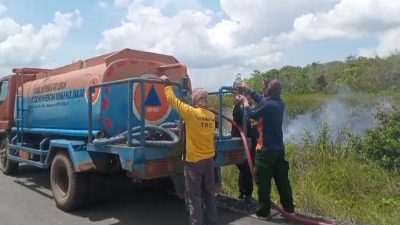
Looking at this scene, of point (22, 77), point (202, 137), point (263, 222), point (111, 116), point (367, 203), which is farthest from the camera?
point (22, 77)

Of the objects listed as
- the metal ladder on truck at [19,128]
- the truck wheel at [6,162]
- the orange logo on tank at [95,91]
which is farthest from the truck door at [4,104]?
the orange logo on tank at [95,91]

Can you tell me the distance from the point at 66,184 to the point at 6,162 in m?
4.23

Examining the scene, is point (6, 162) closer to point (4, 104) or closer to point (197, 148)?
point (4, 104)

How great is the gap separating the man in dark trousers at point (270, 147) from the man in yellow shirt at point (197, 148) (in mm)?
939

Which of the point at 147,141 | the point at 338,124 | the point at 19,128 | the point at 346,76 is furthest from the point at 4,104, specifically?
the point at 346,76

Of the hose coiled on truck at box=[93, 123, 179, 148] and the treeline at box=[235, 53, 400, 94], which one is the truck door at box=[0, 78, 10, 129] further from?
the treeline at box=[235, 53, 400, 94]

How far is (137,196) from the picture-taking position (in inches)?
319

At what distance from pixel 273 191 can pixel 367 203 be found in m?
1.55

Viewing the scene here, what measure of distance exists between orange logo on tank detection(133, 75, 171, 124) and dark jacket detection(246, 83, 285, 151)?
5.80ft

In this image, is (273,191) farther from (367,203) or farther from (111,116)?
(111,116)

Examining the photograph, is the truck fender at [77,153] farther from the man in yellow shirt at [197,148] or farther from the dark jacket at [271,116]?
the dark jacket at [271,116]

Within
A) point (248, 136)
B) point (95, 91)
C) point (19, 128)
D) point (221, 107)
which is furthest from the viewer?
point (19, 128)

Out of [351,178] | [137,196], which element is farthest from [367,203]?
[137,196]

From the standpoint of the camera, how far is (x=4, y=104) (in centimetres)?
1072
